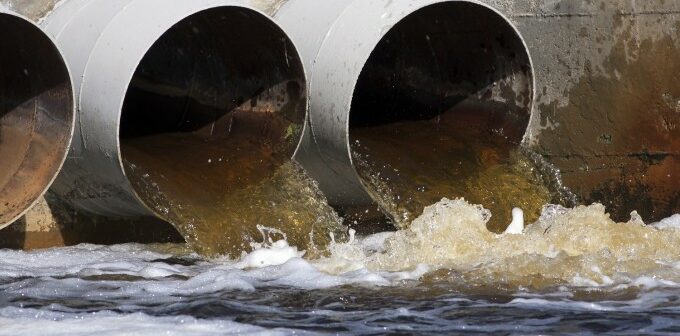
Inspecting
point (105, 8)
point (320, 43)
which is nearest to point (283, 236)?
point (320, 43)

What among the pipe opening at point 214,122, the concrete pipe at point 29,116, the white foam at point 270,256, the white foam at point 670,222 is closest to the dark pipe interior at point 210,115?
the pipe opening at point 214,122

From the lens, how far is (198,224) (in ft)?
22.4

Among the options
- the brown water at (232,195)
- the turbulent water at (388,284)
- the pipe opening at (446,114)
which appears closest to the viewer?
the turbulent water at (388,284)

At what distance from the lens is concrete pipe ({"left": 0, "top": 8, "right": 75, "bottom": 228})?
253 inches

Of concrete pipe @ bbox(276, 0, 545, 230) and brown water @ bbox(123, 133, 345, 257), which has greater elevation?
concrete pipe @ bbox(276, 0, 545, 230)

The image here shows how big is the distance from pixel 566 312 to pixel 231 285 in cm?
159

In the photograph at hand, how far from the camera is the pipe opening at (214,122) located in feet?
22.7

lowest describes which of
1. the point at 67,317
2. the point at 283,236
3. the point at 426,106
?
the point at 67,317

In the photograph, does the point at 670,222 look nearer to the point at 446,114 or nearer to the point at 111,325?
the point at 446,114

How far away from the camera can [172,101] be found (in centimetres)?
809

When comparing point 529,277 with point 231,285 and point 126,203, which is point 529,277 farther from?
point 126,203

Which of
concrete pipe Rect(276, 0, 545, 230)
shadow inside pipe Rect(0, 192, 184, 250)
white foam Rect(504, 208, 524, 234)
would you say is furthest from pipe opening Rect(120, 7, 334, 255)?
white foam Rect(504, 208, 524, 234)

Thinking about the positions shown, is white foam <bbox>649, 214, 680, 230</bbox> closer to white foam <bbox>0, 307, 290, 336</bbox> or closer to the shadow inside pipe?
the shadow inside pipe

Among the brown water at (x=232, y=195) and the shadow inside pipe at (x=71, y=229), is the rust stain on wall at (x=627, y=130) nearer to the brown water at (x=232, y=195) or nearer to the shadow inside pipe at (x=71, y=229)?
the brown water at (x=232, y=195)
